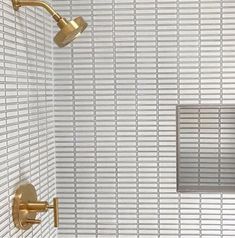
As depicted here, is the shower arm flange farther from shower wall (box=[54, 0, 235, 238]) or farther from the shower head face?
shower wall (box=[54, 0, 235, 238])

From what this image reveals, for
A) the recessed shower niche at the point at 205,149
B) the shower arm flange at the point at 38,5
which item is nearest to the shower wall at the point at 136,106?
the recessed shower niche at the point at 205,149

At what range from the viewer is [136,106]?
4.22 feet

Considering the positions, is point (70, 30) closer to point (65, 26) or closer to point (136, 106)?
point (65, 26)

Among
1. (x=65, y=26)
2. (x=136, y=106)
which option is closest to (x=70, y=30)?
(x=65, y=26)

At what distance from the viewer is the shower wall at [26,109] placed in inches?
36.9

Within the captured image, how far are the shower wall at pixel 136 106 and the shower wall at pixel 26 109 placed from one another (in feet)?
0.22

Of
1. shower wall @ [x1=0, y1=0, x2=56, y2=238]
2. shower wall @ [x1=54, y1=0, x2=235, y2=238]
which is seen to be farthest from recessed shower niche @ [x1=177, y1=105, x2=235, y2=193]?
shower wall @ [x1=0, y1=0, x2=56, y2=238]

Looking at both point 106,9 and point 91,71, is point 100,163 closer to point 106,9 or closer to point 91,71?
point 91,71

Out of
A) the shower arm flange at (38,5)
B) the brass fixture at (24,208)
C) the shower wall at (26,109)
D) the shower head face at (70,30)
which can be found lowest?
the brass fixture at (24,208)

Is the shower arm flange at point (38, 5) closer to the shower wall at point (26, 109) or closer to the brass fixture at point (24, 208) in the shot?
the shower wall at point (26, 109)

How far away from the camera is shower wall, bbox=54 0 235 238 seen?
1.26m

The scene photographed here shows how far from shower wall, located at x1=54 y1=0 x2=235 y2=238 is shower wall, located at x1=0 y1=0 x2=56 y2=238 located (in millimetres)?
66

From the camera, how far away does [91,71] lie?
1.29 meters

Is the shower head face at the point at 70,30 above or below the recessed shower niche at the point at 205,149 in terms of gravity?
above
